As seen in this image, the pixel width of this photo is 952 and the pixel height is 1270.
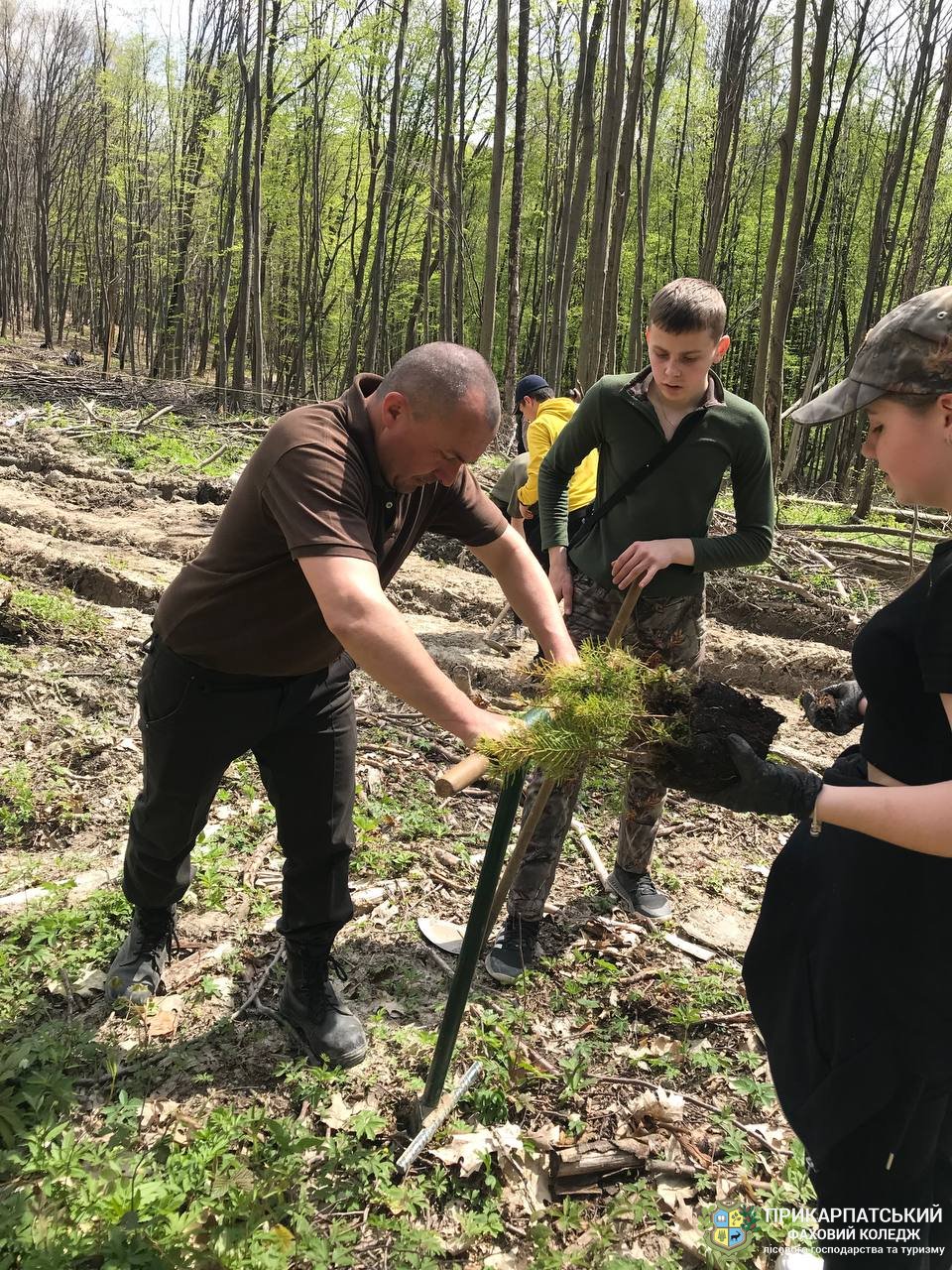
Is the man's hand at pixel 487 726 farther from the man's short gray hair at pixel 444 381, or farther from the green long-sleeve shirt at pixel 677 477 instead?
the green long-sleeve shirt at pixel 677 477

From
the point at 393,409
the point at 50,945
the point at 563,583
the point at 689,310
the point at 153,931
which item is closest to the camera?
the point at 393,409

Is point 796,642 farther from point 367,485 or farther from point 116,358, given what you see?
point 116,358

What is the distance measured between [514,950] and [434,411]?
2.16m

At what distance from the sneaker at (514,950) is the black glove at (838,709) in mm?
1618

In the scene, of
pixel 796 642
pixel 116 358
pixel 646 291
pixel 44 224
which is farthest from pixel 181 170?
pixel 796 642

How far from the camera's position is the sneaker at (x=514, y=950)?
3.22m

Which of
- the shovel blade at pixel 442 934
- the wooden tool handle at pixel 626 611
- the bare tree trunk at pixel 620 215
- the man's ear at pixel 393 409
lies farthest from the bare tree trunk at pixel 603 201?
the man's ear at pixel 393 409

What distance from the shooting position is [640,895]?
145 inches

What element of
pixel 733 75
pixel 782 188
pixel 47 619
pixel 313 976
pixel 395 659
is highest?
pixel 733 75

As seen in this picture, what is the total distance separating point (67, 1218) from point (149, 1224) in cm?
21

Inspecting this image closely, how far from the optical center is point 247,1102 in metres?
2.59

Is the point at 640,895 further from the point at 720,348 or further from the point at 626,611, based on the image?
the point at 720,348

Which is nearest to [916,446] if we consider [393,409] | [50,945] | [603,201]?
[393,409]

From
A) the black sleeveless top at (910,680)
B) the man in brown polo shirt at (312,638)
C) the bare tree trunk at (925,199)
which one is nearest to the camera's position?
the black sleeveless top at (910,680)
